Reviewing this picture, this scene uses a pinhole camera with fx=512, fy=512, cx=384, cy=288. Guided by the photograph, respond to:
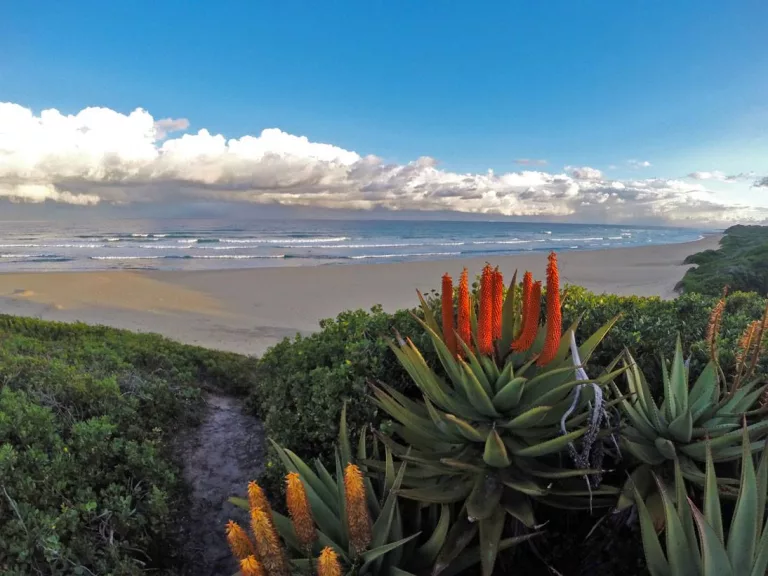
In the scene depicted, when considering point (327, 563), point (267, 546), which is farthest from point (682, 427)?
point (267, 546)

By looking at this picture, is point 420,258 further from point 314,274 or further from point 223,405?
point 223,405

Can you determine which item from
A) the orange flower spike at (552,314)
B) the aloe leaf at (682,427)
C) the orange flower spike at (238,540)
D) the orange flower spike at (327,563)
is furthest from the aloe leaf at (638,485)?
the orange flower spike at (238,540)

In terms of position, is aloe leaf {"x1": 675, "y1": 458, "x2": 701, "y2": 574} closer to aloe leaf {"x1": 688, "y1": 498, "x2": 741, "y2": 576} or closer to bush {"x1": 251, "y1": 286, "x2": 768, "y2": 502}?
aloe leaf {"x1": 688, "y1": 498, "x2": 741, "y2": 576}

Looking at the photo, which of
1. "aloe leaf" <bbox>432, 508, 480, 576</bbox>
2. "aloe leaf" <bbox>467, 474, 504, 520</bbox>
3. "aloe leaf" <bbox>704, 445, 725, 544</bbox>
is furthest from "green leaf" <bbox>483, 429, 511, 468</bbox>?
"aloe leaf" <bbox>704, 445, 725, 544</bbox>

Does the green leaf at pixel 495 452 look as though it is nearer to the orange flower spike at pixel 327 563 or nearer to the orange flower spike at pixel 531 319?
the orange flower spike at pixel 531 319

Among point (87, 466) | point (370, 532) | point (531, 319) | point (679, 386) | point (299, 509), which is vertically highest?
point (531, 319)

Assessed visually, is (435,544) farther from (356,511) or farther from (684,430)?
(684,430)

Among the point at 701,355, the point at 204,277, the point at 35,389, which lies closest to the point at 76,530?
the point at 35,389
